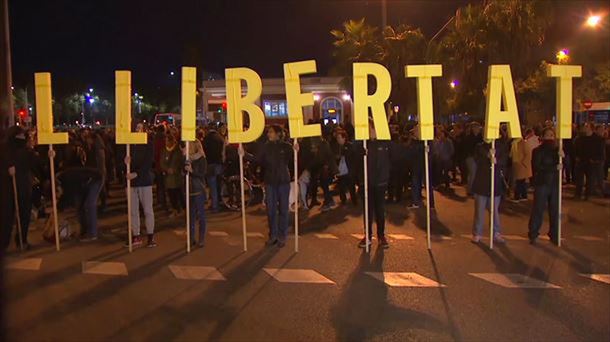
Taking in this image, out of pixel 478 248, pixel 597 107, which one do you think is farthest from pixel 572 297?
pixel 597 107

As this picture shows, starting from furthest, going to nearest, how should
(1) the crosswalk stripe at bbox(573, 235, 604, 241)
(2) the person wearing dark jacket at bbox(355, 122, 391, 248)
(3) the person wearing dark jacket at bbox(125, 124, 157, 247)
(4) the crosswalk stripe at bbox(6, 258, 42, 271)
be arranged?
(1) the crosswalk stripe at bbox(573, 235, 604, 241), (3) the person wearing dark jacket at bbox(125, 124, 157, 247), (2) the person wearing dark jacket at bbox(355, 122, 391, 248), (4) the crosswalk stripe at bbox(6, 258, 42, 271)

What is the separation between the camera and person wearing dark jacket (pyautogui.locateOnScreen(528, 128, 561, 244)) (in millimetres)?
9141

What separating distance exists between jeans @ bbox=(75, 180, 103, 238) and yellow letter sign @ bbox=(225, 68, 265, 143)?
2.60 meters

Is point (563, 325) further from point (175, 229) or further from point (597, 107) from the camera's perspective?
point (597, 107)

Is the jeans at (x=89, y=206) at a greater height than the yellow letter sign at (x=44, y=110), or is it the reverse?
the yellow letter sign at (x=44, y=110)

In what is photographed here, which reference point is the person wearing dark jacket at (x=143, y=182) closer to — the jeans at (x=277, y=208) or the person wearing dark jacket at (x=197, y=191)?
the person wearing dark jacket at (x=197, y=191)

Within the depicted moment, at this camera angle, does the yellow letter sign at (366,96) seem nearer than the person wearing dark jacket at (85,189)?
Yes

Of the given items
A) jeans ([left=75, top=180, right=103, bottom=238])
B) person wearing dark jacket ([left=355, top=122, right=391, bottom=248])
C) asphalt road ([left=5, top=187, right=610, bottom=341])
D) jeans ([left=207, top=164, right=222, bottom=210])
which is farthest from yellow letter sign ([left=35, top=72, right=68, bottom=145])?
person wearing dark jacket ([left=355, top=122, right=391, bottom=248])

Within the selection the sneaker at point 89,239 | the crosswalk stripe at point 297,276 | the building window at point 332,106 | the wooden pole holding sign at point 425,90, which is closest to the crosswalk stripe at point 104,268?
the sneaker at point 89,239

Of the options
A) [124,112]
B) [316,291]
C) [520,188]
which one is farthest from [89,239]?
[520,188]

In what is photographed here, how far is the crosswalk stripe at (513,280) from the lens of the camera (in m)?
6.93

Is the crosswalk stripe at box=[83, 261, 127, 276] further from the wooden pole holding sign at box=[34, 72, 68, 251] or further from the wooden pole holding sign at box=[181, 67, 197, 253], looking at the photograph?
the wooden pole holding sign at box=[181, 67, 197, 253]

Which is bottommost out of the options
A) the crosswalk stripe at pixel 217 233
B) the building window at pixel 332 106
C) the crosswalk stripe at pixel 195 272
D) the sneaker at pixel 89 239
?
the crosswalk stripe at pixel 195 272

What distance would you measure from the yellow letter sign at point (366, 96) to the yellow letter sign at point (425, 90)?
0.37m
